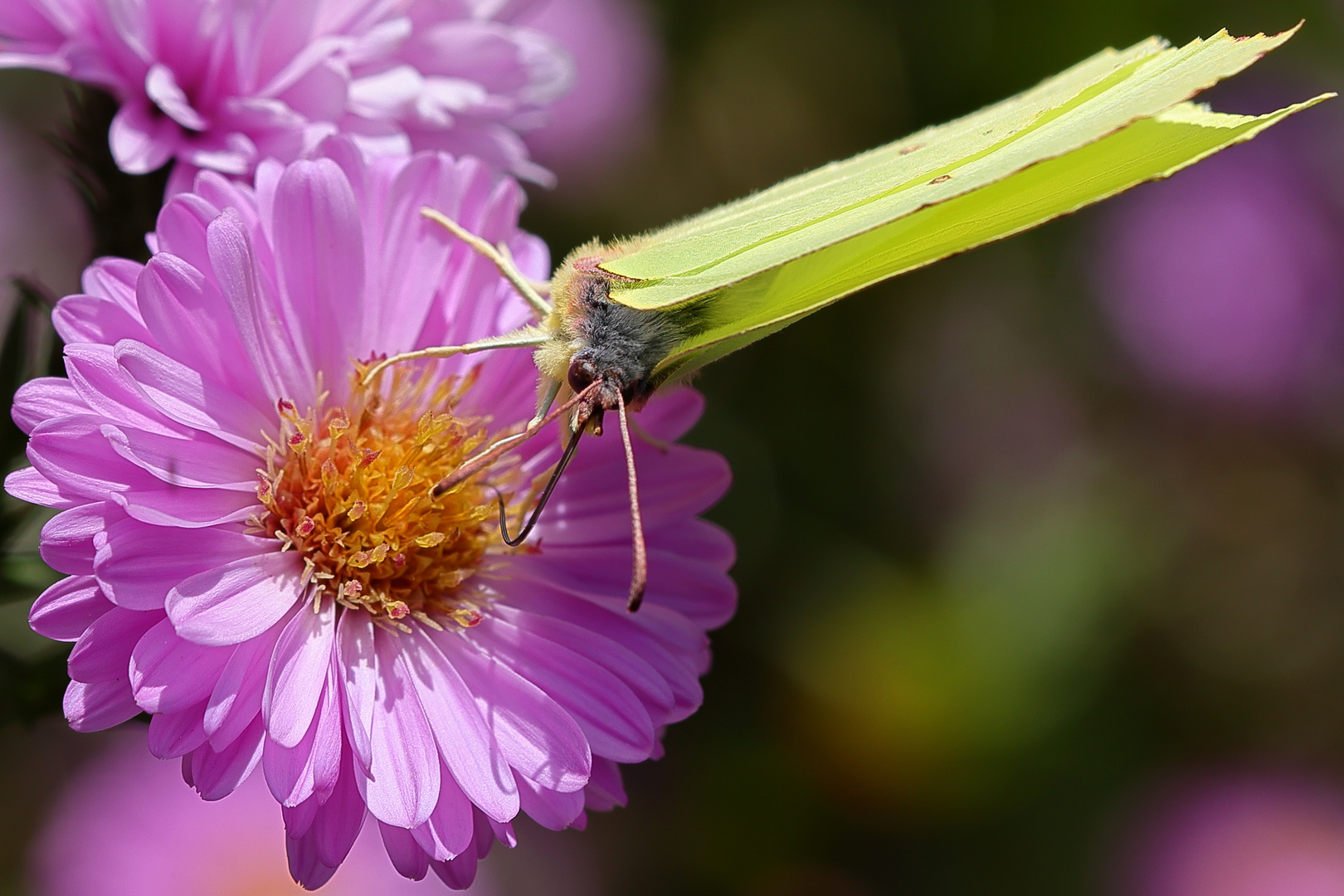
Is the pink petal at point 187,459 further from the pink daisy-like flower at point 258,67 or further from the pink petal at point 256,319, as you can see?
the pink daisy-like flower at point 258,67

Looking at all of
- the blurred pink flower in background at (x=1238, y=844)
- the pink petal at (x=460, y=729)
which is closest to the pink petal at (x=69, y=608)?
the pink petal at (x=460, y=729)

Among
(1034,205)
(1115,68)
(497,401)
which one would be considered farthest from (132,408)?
(1115,68)

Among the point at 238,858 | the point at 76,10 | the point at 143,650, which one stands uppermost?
the point at 76,10

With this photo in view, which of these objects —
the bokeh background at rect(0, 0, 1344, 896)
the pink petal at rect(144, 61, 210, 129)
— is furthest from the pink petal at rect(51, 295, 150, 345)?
the bokeh background at rect(0, 0, 1344, 896)

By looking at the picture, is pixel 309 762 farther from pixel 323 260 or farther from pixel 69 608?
pixel 323 260

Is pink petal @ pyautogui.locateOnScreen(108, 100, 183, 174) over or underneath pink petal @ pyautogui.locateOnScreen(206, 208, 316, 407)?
over

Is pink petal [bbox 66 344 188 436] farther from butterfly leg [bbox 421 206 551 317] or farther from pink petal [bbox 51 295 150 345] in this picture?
butterfly leg [bbox 421 206 551 317]

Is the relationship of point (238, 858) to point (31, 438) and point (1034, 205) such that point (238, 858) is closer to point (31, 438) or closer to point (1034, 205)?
point (31, 438)
